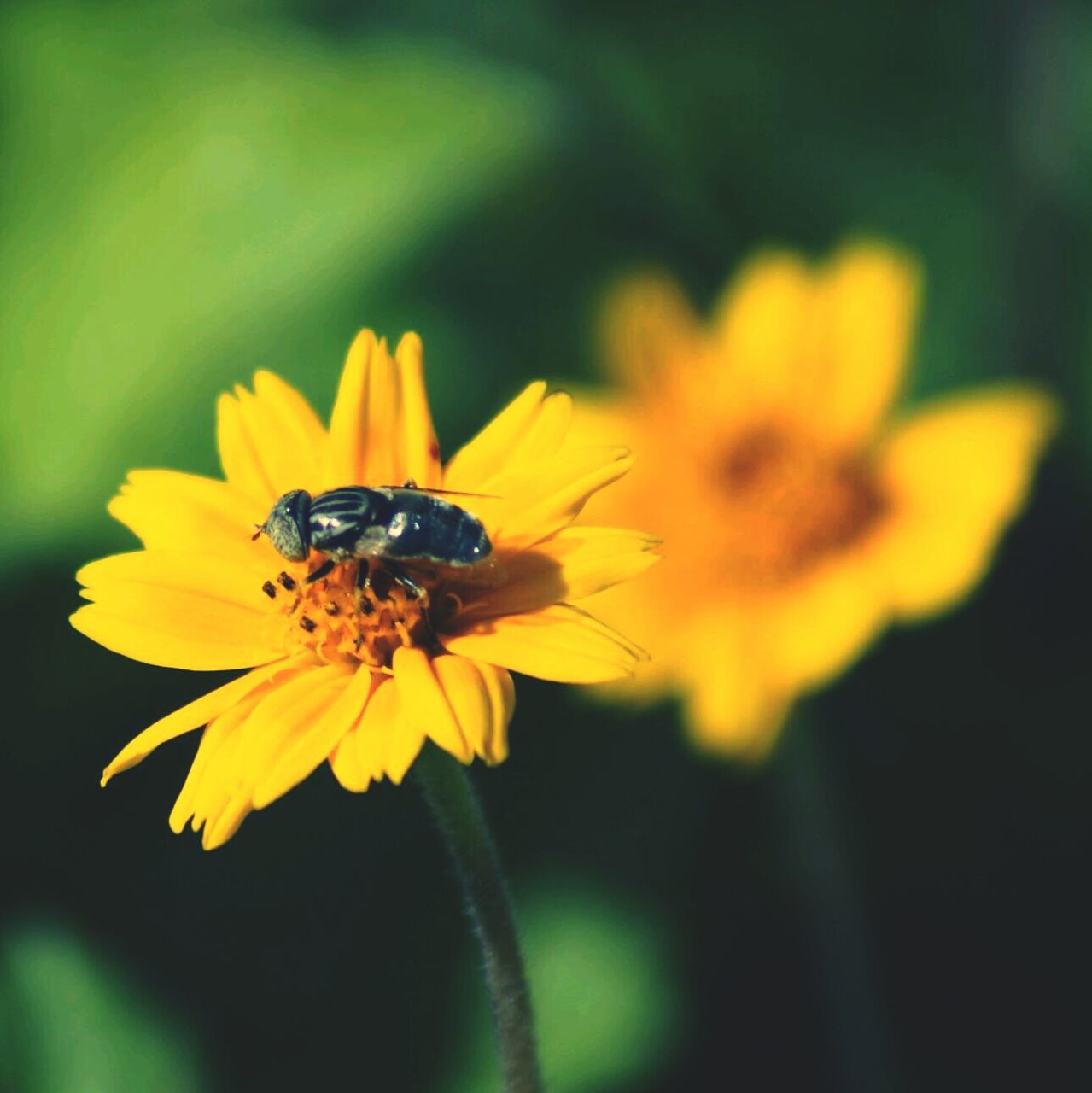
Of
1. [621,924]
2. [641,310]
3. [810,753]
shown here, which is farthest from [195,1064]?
[641,310]

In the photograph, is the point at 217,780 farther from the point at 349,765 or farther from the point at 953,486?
the point at 953,486

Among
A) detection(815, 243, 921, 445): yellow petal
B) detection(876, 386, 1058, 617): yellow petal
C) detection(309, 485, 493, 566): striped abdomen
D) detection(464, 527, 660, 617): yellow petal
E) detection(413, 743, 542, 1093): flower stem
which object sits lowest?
detection(413, 743, 542, 1093): flower stem

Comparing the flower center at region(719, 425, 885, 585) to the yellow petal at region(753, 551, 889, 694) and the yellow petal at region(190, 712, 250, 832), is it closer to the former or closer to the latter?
the yellow petal at region(753, 551, 889, 694)

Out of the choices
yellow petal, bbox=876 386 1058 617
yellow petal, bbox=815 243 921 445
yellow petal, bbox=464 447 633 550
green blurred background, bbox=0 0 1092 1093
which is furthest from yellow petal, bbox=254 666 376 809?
yellow petal, bbox=815 243 921 445

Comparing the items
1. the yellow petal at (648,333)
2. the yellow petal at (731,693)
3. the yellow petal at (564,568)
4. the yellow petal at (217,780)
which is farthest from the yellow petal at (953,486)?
the yellow petal at (217,780)

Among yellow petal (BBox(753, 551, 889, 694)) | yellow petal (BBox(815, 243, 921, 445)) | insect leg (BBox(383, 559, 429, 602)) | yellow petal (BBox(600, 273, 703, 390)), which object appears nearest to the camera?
insect leg (BBox(383, 559, 429, 602))

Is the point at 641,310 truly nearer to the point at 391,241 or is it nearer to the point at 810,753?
the point at 391,241

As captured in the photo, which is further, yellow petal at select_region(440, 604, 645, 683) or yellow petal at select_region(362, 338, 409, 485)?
yellow petal at select_region(362, 338, 409, 485)
